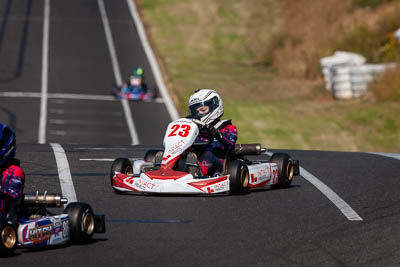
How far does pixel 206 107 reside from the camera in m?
13.0

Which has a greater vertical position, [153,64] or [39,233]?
[153,64]

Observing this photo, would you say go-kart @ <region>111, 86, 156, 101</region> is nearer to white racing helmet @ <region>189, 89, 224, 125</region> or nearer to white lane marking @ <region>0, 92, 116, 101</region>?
white lane marking @ <region>0, 92, 116, 101</region>

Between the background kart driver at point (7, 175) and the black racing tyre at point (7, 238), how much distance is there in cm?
52

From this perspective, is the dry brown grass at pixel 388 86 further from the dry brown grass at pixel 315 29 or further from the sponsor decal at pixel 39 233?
the sponsor decal at pixel 39 233

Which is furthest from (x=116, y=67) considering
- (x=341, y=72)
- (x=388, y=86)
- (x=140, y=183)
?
(x=140, y=183)

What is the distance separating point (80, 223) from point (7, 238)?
0.87 m

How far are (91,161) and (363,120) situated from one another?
47.7ft

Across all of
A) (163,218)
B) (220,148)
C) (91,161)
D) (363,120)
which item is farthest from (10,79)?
(163,218)

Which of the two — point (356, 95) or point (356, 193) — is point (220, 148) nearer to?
point (356, 193)

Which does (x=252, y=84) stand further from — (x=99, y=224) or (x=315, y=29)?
(x=99, y=224)

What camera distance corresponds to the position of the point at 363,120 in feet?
89.9

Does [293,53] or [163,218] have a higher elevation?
[293,53]

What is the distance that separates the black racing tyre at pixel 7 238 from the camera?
7.79 metres

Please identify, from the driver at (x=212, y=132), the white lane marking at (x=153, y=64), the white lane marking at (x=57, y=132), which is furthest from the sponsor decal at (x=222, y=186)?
the white lane marking at (x=153, y=64)
